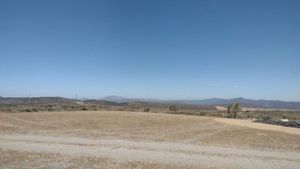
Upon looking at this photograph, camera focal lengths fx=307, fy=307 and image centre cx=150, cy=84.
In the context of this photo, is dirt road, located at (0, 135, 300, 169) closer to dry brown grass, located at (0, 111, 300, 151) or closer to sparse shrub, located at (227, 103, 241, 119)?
dry brown grass, located at (0, 111, 300, 151)

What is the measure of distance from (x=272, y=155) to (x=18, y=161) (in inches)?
520

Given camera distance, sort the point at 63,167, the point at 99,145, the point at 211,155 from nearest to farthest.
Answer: the point at 63,167, the point at 211,155, the point at 99,145

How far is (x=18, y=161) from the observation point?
13.6 metres

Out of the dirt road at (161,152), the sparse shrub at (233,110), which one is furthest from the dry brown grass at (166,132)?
the sparse shrub at (233,110)

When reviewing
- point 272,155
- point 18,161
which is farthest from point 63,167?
point 272,155

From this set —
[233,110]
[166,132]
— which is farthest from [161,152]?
[233,110]

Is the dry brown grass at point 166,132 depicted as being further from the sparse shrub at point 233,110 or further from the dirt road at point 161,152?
the sparse shrub at point 233,110

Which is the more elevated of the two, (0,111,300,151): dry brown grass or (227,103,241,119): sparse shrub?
(227,103,241,119): sparse shrub

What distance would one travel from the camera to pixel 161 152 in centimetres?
1667

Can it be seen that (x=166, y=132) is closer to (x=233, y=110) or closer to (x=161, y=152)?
(x=161, y=152)

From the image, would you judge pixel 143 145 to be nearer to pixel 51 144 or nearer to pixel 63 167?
pixel 51 144

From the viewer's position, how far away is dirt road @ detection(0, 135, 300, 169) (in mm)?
14641

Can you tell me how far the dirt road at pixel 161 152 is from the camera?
14641mm

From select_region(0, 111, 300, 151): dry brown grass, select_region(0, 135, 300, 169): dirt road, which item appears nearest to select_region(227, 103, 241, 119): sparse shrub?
select_region(0, 111, 300, 151): dry brown grass
